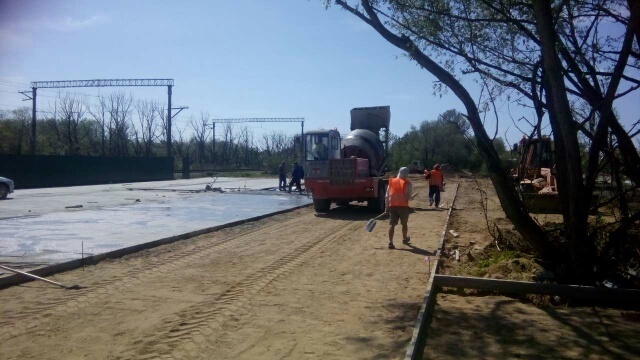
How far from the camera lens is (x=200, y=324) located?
607 cm

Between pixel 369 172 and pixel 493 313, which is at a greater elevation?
pixel 369 172

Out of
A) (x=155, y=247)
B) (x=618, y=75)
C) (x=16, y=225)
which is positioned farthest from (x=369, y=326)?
(x=16, y=225)

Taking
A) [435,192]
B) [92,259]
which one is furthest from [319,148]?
[92,259]

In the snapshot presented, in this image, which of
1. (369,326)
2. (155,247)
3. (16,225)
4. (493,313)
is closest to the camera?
(369,326)

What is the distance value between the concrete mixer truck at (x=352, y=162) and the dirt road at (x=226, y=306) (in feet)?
22.6

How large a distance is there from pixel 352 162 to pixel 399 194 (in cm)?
676

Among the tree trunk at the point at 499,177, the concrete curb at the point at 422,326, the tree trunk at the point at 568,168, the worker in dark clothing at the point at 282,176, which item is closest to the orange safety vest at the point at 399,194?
the tree trunk at the point at 499,177

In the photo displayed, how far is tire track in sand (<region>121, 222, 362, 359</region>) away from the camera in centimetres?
525

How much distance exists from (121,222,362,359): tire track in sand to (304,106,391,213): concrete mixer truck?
30.7ft

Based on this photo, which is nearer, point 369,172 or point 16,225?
point 16,225

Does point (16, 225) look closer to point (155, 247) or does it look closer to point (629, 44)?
point (155, 247)

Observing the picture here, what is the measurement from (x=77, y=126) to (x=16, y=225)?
5458 cm

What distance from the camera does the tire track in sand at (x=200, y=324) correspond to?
525 centimetres

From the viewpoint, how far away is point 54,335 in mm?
5695
